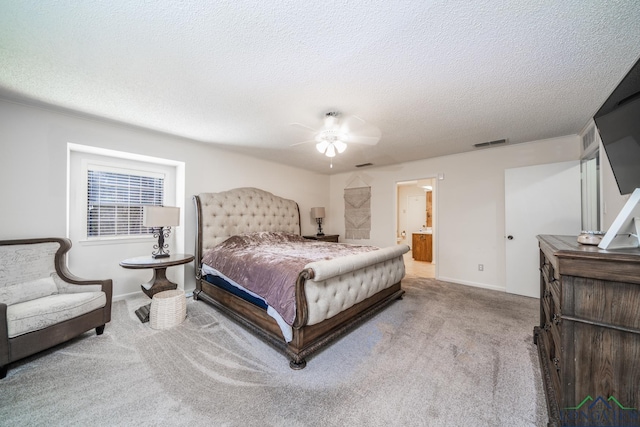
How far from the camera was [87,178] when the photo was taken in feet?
10.3

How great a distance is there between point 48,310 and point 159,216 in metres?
1.28

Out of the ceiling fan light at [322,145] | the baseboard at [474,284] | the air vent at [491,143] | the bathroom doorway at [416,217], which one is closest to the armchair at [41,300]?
the ceiling fan light at [322,145]

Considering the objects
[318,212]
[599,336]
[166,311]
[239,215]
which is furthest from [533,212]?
[166,311]

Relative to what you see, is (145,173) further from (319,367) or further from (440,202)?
(440,202)

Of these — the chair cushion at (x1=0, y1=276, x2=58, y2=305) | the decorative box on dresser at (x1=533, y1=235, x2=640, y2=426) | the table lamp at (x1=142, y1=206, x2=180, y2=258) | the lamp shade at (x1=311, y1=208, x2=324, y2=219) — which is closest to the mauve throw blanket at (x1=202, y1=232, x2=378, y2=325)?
the table lamp at (x1=142, y1=206, x2=180, y2=258)

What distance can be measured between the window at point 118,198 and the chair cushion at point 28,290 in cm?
108

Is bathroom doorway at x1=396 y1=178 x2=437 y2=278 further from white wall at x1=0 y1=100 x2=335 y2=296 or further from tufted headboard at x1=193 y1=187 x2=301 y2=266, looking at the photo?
white wall at x1=0 y1=100 x2=335 y2=296

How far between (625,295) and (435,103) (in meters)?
2.07

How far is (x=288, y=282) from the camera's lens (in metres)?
2.03

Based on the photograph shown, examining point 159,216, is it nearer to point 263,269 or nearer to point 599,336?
point 263,269

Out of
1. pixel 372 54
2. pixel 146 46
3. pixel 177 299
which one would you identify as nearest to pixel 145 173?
pixel 177 299

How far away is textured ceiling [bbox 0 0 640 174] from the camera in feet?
4.44

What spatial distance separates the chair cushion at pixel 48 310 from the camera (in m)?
1.82

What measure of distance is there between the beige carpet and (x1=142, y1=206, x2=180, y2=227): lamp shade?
115 centimetres
